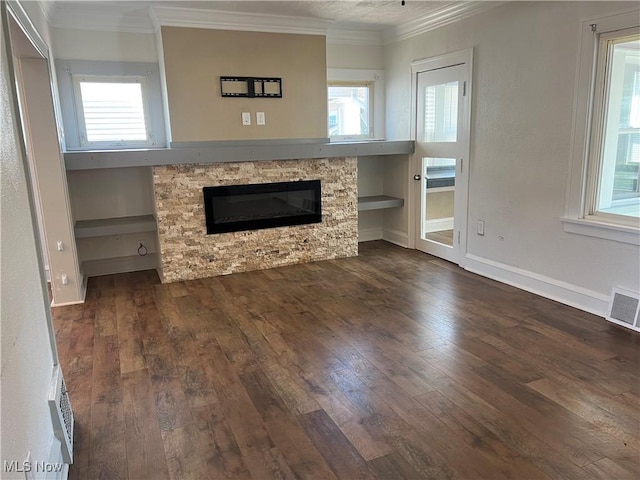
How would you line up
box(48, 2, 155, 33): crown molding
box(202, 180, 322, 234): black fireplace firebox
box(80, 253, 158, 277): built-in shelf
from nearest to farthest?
1. box(48, 2, 155, 33): crown molding
2. box(202, 180, 322, 234): black fireplace firebox
3. box(80, 253, 158, 277): built-in shelf

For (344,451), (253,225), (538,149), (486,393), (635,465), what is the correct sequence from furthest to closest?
(253,225) < (538,149) < (486,393) < (344,451) < (635,465)

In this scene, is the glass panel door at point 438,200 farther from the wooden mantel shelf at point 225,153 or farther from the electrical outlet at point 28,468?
the electrical outlet at point 28,468

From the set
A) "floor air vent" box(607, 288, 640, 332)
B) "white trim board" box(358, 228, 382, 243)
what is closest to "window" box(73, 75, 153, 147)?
"white trim board" box(358, 228, 382, 243)

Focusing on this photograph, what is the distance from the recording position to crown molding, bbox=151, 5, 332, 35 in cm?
435

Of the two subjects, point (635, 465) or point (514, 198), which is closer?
point (635, 465)

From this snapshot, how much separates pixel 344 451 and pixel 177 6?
159 inches

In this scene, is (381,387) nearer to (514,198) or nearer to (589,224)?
(589,224)

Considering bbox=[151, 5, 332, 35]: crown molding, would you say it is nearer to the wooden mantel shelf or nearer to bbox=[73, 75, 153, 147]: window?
bbox=[73, 75, 153, 147]: window

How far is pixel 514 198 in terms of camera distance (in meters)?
4.16

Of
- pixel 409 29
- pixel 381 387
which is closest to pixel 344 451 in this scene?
pixel 381 387

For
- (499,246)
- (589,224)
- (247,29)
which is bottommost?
(499,246)

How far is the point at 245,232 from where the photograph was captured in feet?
16.4

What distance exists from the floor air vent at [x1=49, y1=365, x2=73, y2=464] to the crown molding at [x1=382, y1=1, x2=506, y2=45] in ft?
14.3

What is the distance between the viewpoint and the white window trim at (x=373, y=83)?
5.65m
